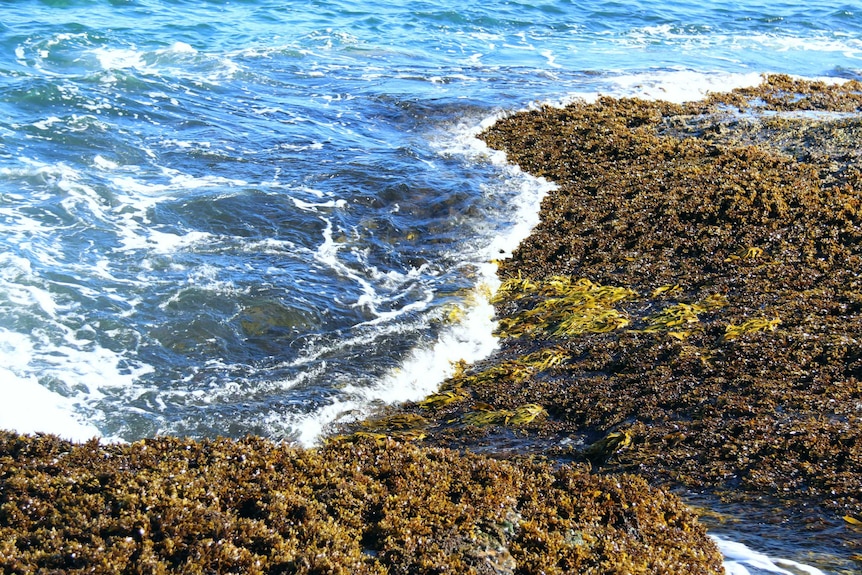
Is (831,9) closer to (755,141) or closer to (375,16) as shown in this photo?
(375,16)

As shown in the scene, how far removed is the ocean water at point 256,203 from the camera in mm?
9961

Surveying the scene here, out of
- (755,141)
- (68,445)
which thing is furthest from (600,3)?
(68,445)

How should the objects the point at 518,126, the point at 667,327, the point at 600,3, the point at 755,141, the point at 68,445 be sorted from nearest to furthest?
the point at 68,445 < the point at 667,327 < the point at 755,141 < the point at 518,126 < the point at 600,3

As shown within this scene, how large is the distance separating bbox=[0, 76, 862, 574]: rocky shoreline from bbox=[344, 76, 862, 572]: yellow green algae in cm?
4

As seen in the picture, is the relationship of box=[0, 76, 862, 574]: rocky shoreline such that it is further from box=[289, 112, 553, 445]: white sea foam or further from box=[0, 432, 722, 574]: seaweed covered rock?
box=[289, 112, 553, 445]: white sea foam

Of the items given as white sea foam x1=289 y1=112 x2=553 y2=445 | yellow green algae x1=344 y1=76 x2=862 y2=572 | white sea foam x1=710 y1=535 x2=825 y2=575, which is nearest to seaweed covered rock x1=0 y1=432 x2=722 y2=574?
white sea foam x1=710 y1=535 x2=825 y2=575

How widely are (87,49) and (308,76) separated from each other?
8.20 metres

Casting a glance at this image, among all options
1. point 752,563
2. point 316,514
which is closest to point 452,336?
point 316,514

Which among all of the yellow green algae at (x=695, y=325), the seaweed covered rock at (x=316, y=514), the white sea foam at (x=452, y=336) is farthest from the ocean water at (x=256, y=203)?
the seaweed covered rock at (x=316, y=514)

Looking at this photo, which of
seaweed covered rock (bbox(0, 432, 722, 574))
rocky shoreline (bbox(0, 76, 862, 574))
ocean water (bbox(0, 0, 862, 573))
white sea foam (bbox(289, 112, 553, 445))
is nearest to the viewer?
seaweed covered rock (bbox(0, 432, 722, 574))

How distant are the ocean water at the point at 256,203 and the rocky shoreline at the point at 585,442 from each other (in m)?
1.02

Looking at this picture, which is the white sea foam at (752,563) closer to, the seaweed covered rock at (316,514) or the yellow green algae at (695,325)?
the seaweed covered rock at (316,514)

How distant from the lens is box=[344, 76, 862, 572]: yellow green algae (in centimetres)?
737

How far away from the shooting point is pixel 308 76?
1003 inches
